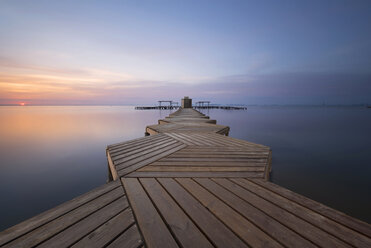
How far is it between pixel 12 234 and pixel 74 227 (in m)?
0.49

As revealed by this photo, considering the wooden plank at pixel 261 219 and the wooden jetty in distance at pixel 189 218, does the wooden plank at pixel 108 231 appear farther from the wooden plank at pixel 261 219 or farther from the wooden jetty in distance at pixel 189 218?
the wooden plank at pixel 261 219

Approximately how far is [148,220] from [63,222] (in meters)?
0.81

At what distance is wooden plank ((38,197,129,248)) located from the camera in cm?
129

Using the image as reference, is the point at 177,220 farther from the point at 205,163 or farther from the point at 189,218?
the point at 205,163

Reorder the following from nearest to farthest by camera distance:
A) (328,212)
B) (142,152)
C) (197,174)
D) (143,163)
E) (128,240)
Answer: (128,240) < (328,212) < (197,174) < (143,163) < (142,152)

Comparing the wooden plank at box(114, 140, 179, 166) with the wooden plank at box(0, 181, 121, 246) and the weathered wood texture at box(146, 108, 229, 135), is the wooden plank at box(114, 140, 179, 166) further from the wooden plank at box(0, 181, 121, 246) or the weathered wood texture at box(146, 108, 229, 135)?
the weathered wood texture at box(146, 108, 229, 135)

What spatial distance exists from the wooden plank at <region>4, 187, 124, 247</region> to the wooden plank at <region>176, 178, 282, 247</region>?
3.16 ft

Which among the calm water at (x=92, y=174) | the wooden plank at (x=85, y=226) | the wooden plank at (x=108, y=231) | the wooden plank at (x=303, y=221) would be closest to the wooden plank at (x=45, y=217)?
the wooden plank at (x=85, y=226)

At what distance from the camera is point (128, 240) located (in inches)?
51.6

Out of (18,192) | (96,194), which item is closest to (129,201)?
(96,194)

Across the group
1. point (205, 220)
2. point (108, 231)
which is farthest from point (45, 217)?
point (205, 220)

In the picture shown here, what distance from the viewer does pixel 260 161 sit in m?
3.12

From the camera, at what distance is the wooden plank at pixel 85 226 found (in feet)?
4.25

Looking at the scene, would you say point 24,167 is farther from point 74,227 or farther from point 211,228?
point 211,228
